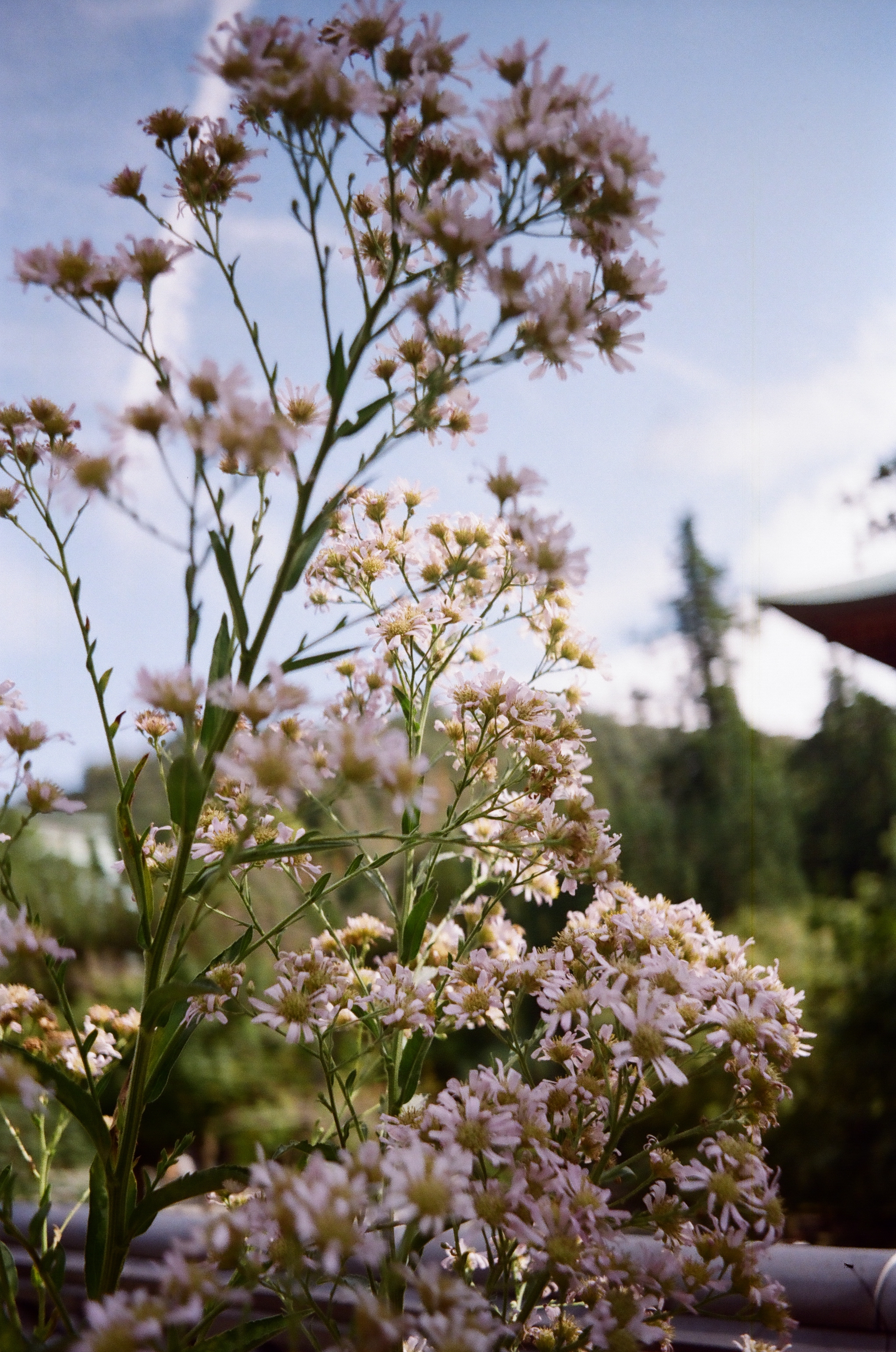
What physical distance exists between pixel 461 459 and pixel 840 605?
154 cm

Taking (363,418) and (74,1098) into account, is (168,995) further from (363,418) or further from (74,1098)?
(363,418)

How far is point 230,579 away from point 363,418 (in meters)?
0.10

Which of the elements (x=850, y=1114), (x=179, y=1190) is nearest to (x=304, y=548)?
(x=179, y=1190)

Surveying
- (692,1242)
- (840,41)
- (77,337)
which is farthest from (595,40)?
(692,1242)

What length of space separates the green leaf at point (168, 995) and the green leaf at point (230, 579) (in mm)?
148

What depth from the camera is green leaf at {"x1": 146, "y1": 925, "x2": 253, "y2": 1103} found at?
19.1 inches

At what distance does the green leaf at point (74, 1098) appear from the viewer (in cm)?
41

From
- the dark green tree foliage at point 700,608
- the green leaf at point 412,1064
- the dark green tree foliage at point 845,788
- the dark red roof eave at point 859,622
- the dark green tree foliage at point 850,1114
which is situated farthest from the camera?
the dark green tree foliage at point 700,608

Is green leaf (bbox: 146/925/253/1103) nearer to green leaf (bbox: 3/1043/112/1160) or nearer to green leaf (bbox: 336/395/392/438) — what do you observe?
green leaf (bbox: 3/1043/112/1160)

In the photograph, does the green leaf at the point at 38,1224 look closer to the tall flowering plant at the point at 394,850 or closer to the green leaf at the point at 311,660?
the tall flowering plant at the point at 394,850

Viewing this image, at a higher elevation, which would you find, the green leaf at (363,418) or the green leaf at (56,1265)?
the green leaf at (363,418)

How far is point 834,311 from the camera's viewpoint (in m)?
2.25

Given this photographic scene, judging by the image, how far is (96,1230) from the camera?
1.59 ft

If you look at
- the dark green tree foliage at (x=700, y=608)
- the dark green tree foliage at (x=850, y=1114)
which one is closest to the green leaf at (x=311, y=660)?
the dark green tree foliage at (x=850, y=1114)
